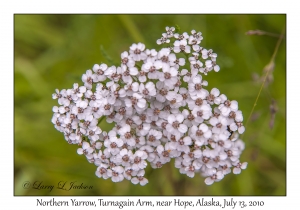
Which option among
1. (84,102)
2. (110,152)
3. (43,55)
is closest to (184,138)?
(110,152)

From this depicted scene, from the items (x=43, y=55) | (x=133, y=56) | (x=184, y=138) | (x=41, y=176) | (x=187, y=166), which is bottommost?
(x=41, y=176)

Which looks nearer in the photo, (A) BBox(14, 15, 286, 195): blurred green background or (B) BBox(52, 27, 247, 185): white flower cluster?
(B) BBox(52, 27, 247, 185): white flower cluster

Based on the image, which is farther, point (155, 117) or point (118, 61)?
point (118, 61)
